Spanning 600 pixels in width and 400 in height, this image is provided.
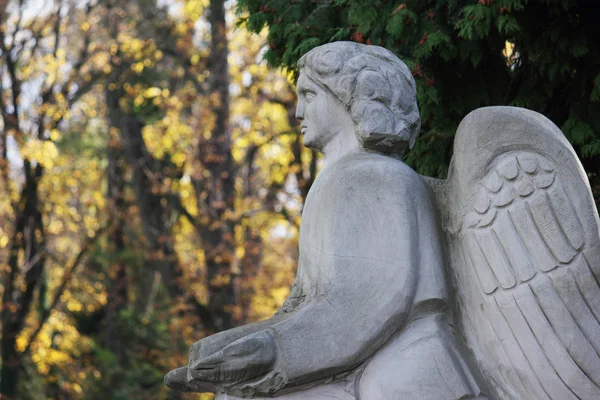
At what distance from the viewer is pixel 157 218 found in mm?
14492

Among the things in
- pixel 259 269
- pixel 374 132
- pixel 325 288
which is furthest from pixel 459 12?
pixel 259 269

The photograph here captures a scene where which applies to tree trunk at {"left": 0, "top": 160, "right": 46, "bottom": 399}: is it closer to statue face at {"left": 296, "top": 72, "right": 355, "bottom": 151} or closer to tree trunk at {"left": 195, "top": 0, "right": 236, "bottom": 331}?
tree trunk at {"left": 195, "top": 0, "right": 236, "bottom": 331}

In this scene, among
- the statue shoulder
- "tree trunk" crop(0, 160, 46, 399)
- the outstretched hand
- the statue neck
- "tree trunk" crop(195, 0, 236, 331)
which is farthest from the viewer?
"tree trunk" crop(195, 0, 236, 331)

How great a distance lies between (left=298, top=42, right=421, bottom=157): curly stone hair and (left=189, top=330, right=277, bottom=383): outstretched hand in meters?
0.84

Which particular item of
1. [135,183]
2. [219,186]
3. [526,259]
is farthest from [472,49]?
[135,183]

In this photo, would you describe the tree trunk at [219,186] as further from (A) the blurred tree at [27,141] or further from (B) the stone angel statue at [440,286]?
(B) the stone angel statue at [440,286]

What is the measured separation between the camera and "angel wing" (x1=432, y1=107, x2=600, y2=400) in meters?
3.30

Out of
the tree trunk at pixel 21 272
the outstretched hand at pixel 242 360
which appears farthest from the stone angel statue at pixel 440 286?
A: the tree trunk at pixel 21 272

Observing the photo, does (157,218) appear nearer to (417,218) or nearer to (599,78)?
(599,78)

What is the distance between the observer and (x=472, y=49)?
5.98m

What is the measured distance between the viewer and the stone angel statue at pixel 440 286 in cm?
331

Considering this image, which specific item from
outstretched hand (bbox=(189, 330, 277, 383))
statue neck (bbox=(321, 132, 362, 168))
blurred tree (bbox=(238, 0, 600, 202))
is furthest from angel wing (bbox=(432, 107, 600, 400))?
blurred tree (bbox=(238, 0, 600, 202))

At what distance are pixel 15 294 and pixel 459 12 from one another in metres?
8.58

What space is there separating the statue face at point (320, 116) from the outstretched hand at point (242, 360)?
0.82 meters
